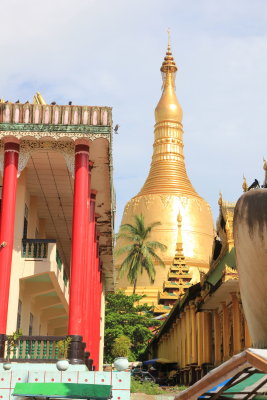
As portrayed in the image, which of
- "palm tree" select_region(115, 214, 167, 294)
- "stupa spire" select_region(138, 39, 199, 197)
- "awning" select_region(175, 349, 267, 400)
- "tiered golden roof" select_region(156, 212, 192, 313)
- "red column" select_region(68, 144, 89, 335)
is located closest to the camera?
"awning" select_region(175, 349, 267, 400)

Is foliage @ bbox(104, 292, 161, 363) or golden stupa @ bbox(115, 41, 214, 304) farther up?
golden stupa @ bbox(115, 41, 214, 304)

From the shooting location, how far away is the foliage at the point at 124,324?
1603 inches

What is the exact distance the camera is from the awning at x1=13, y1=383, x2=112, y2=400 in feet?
35.8

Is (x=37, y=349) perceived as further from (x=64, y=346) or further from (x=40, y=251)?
(x=40, y=251)

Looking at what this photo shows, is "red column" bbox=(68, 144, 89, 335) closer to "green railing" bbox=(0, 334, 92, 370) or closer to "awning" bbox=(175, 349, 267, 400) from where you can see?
"green railing" bbox=(0, 334, 92, 370)

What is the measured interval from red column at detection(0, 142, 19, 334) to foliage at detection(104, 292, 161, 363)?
83.1 ft

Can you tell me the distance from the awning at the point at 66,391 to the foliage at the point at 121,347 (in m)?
23.4

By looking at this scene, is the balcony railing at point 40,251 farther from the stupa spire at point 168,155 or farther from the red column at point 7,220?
the stupa spire at point 168,155

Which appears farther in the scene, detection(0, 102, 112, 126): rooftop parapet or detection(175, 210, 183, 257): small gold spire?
detection(175, 210, 183, 257): small gold spire

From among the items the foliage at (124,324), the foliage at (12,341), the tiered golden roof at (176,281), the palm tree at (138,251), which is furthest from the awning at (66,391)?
the palm tree at (138,251)

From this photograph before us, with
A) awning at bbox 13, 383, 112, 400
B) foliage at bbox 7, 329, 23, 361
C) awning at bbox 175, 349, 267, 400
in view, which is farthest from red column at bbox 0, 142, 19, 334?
awning at bbox 175, 349, 267, 400

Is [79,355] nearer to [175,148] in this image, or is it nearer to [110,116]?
[110,116]

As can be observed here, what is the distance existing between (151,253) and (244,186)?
35.7 m

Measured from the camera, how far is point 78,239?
1625 cm
